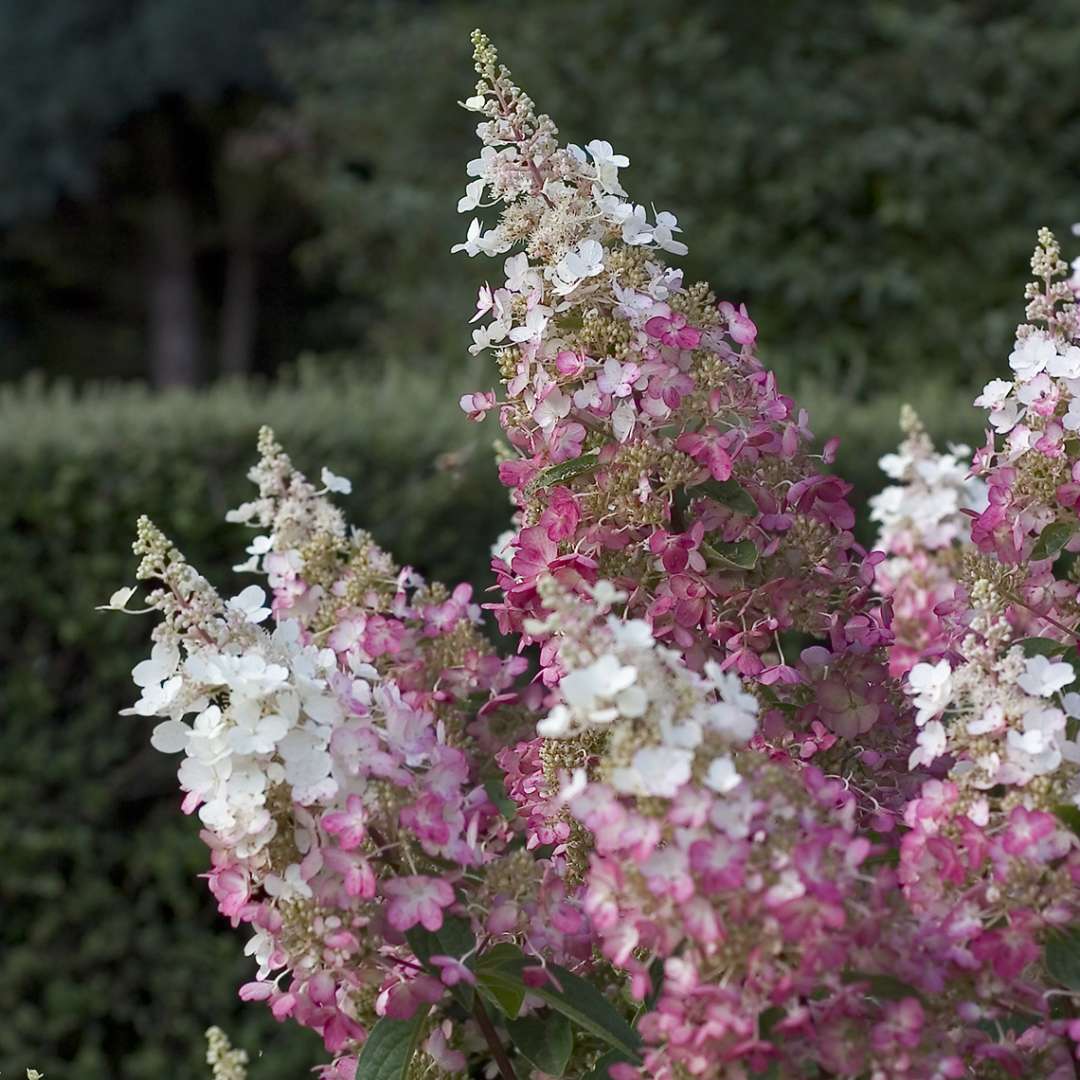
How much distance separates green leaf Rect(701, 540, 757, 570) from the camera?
1.46 meters

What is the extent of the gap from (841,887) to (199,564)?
2934 millimetres

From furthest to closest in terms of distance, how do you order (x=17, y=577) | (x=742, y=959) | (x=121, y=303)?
(x=121, y=303)
(x=17, y=577)
(x=742, y=959)

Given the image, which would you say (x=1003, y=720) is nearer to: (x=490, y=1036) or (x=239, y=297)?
(x=490, y=1036)

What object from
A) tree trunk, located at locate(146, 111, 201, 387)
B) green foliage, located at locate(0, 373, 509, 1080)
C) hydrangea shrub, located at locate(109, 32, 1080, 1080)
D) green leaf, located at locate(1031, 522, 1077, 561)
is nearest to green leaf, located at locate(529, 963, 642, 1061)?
hydrangea shrub, located at locate(109, 32, 1080, 1080)

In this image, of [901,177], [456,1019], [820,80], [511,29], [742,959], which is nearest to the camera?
[742,959]

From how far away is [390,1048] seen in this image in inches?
52.3

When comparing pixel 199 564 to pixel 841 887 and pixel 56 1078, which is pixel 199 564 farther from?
pixel 841 887

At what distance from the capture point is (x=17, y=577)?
373 centimetres

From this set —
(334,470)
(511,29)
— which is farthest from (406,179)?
(334,470)

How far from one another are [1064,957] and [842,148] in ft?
23.1

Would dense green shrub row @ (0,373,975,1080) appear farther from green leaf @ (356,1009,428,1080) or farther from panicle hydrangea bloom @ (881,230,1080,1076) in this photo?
panicle hydrangea bloom @ (881,230,1080,1076)

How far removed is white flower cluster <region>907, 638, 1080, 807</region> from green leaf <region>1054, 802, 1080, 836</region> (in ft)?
0.05

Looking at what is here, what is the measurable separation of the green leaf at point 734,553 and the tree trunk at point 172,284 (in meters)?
14.7

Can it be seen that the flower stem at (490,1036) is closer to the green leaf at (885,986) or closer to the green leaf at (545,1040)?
the green leaf at (545,1040)
